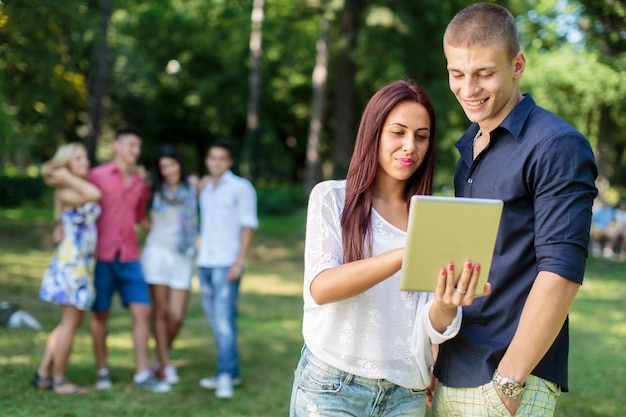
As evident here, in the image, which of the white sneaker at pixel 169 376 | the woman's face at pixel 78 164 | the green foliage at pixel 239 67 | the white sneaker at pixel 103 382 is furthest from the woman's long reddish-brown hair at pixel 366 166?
the white sneaker at pixel 169 376

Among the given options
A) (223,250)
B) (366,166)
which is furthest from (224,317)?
(366,166)

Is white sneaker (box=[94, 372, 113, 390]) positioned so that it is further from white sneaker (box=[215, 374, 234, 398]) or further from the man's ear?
the man's ear

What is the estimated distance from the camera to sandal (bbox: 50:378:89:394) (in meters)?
5.83

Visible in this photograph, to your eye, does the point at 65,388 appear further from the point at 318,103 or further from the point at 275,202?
the point at 318,103

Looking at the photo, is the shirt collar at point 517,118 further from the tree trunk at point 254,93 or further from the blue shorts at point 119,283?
the tree trunk at point 254,93

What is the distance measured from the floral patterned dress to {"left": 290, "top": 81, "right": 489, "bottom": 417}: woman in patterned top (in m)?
3.83

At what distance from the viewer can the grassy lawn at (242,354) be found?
573 cm

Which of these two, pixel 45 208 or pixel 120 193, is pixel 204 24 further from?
pixel 120 193

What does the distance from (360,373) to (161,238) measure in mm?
4473

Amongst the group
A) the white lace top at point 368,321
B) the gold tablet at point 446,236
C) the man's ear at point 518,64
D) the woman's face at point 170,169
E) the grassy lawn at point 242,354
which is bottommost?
the grassy lawn at point 242,354

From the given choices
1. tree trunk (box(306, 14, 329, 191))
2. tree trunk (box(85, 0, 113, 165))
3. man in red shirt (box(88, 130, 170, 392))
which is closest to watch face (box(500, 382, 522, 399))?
man in red shirt (box(88, 130, 170, 392))

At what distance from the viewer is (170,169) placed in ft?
21.5

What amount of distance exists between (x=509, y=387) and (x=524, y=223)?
0.50m

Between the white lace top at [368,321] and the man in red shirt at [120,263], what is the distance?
161 inches
